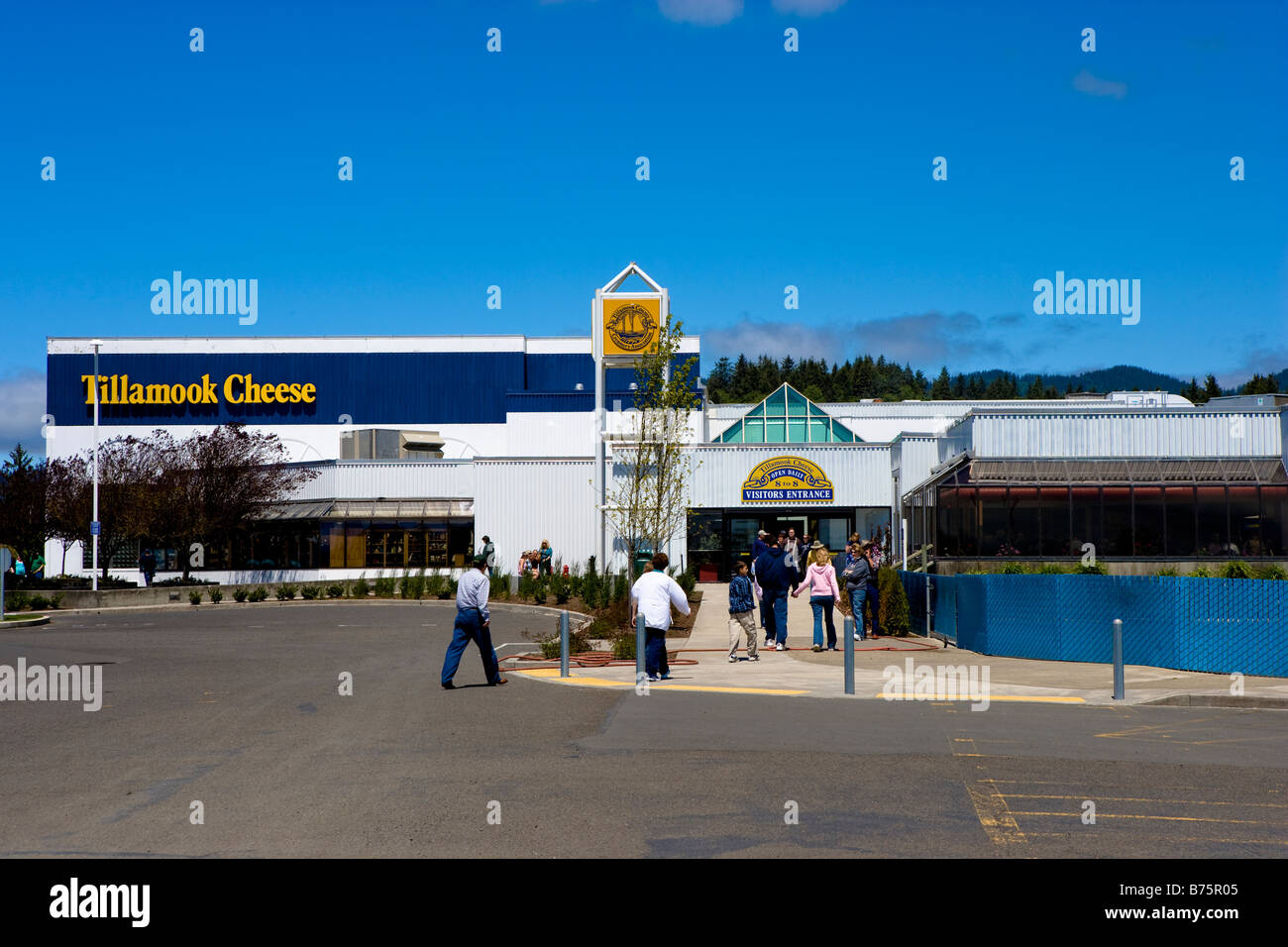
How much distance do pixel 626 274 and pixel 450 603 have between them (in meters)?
10.5

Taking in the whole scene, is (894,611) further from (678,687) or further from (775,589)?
(678,687)

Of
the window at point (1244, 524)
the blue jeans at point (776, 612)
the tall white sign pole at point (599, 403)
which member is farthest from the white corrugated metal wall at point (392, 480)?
the blue jeans at point (776, 612)

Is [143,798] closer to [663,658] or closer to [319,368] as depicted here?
[663,658]

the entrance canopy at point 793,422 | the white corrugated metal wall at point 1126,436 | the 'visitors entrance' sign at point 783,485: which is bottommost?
the 'visitors entrance' sign at point 783,485

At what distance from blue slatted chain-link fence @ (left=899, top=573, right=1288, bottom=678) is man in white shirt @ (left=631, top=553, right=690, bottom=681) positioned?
565cm

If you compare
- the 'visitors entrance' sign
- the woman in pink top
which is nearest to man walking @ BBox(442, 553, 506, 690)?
the woman in pink top

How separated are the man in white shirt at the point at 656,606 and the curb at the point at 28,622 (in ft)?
66.5

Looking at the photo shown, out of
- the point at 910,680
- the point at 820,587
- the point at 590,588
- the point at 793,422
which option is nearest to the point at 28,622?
the point at 590,588

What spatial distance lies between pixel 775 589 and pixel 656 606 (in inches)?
209

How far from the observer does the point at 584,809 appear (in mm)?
8227

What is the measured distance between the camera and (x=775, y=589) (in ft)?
67.8

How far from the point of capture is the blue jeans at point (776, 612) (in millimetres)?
20734

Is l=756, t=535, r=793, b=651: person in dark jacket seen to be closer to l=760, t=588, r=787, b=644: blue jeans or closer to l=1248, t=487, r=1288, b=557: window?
l=760, t=588, r=787, b=644: blue jeans

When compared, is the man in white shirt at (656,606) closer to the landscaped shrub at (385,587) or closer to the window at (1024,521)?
the window at (1024,521)
